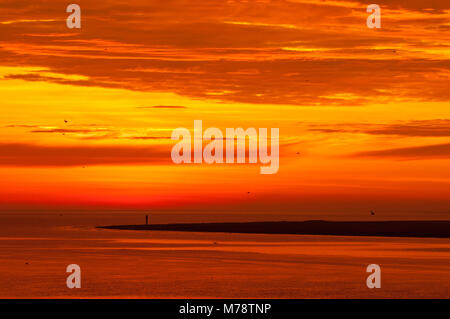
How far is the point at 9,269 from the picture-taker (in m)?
57.1

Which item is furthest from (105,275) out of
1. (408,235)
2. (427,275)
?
(408,235)

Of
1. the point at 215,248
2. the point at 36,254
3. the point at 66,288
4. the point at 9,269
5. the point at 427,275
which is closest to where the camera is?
the point at 66,288

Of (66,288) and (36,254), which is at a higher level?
(36,254)

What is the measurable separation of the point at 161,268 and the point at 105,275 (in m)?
5.25

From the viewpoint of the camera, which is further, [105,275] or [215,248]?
[215,248]

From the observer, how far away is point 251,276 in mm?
52656
